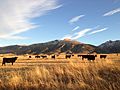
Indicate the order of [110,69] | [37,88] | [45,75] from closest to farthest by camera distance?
1. [37,88]
2. [110,69]
3. [45,75]

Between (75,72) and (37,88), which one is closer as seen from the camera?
(37,88)

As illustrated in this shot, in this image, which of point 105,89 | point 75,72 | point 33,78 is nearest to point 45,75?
point 33,78

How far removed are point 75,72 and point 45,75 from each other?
4.24ft

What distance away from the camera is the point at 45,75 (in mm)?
11148

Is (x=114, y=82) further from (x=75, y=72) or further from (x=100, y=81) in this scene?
(x=75, y=72)

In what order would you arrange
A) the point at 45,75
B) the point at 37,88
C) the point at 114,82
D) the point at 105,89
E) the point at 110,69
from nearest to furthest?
the point at 105,89 < the point at 114,82 < the point at 37,88 < the point at 110,69 < the point at 45,75

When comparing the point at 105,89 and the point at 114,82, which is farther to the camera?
the point at 114,82

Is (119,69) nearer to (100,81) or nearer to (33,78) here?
(100,81)

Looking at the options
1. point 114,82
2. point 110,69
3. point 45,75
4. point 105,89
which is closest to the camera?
point 105,89

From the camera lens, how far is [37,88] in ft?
31.9

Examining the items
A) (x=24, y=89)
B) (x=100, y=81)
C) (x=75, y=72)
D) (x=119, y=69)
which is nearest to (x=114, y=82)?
(x=100, y=81)

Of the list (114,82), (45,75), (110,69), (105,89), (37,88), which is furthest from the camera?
(45,75)

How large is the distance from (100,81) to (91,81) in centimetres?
33

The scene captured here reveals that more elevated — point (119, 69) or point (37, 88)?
point (119, 69)
